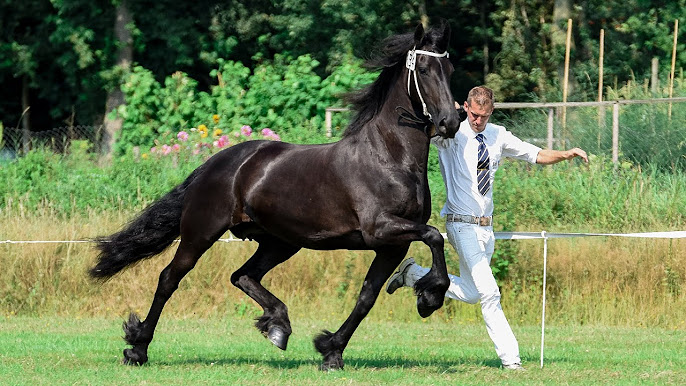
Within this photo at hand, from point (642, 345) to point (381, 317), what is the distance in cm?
325

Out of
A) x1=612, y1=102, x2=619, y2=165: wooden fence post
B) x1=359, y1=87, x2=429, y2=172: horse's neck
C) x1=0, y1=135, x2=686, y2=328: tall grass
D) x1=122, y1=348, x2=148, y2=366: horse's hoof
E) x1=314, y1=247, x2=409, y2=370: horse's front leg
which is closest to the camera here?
x1=359, y1=87, x2=429, y2=172: horse's neck

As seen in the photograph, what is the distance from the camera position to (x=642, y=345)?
1028cm

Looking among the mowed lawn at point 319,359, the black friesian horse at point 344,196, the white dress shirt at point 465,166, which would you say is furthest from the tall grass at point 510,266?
the white dress shirt at point 465,166

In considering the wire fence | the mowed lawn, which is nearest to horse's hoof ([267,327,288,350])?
the mowed lawn

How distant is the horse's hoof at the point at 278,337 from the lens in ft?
27.5

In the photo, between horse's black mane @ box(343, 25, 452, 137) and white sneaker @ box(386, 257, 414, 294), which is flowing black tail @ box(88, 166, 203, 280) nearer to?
horse's black mane @ box(343, 25, 452, 137)

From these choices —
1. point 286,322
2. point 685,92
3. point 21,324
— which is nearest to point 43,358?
point 286,322

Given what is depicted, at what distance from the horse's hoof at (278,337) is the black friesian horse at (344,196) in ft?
0.03

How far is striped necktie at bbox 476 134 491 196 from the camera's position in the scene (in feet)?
26.2

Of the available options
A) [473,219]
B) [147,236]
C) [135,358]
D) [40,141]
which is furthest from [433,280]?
[40,141]

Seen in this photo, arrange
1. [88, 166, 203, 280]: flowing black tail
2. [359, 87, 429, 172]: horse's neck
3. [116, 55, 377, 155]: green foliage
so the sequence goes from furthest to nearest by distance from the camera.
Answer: [116, 55, 377, 155]: green foliage
[88, 166, 203, 280]: flowing black tail
[359, 87, 429, 172]: horse's neck

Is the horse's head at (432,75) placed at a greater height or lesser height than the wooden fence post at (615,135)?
greater

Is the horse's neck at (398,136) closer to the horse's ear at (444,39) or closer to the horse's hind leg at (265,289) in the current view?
the horse's ear at (444,39)

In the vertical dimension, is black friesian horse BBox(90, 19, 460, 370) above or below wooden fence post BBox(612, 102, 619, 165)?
above
